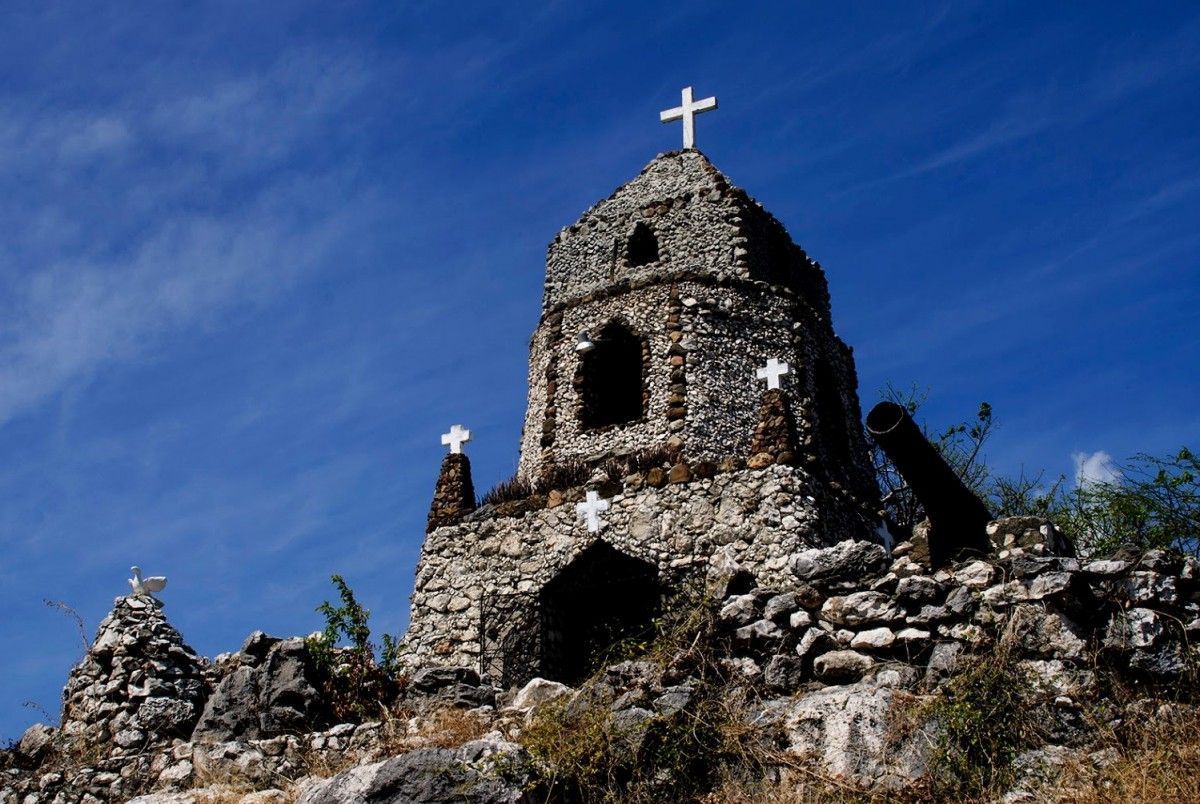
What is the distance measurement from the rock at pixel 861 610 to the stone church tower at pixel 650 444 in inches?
125

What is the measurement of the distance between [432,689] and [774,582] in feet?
13.1

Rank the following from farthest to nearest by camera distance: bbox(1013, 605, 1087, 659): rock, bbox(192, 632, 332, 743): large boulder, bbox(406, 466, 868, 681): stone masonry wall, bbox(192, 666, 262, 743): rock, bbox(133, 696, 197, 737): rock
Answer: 1. bbox(406, 466, 868, 681): stone masonry wall
2. bbox(133, 696, 197, 737): rock
3. bbox(192, 666, 262, 743): rock
4. bbox(192, 632, 332, 743): large boulder
5. bbox(1013, 605, 1087, 659): rock

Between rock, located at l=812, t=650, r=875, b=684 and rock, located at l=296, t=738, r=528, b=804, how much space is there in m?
2.55

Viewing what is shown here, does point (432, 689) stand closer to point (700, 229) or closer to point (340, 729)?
point (340, 729)

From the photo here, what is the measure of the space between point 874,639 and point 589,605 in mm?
6155

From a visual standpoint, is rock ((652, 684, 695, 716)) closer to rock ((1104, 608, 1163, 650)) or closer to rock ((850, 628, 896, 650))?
rock ((850, 628, 896, 650))

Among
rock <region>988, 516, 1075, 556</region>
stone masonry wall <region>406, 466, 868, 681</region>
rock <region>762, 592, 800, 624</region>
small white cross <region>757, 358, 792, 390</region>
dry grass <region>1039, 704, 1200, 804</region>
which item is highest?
small white cross <region>757, 358, 792, 390</region>

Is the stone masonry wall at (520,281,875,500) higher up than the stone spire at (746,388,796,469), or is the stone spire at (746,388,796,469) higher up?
the stone masonry wall at (520,281,875,500)

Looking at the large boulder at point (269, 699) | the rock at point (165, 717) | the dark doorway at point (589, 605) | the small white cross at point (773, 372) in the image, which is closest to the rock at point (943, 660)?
the dark doorway at point (589, 605)

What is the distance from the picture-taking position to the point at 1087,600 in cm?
894

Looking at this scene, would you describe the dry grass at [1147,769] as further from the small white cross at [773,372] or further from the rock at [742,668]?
the small white cross at [773,372]


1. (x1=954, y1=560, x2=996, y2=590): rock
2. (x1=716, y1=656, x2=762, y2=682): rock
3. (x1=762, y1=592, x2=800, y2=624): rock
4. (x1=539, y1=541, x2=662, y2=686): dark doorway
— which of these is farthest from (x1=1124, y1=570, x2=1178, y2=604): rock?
(x1=539, y1=541, x2=662, y2=686): dark doorway

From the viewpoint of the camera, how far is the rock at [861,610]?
9.60 meters

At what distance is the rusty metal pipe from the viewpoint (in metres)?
10.7
